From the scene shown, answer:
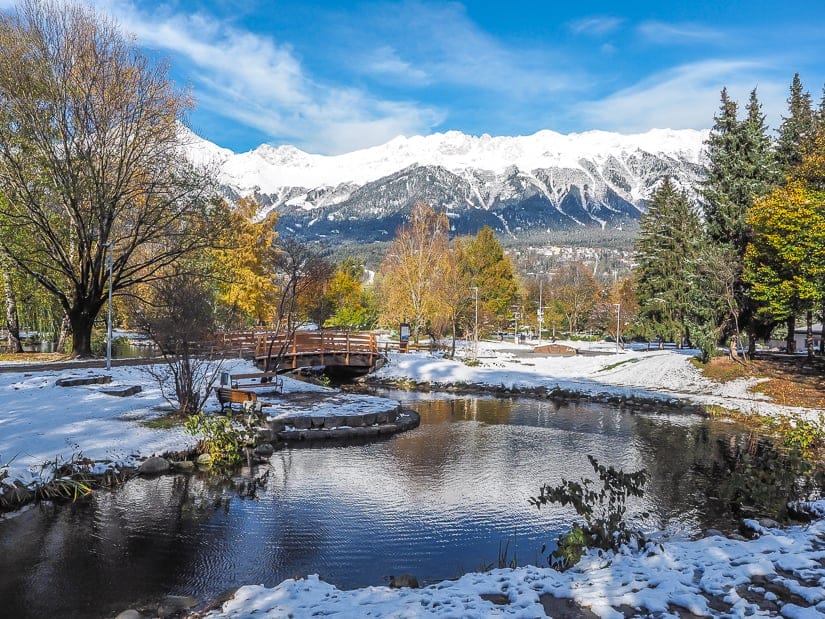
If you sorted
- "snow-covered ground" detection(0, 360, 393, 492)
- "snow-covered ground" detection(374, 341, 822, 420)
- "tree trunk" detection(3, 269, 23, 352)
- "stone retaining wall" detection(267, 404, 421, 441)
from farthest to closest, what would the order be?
1. "tree trunk" detection(3, 269, 23, 352)
2. "snow-covered ground" detection(374, 341, 822, 420)
3. "stone retaining wall" detection(267, 404, 421, 441)
4. "snow-covered ground" detection(0, 360, 393, 492)

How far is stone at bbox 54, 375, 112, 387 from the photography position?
18766 mm

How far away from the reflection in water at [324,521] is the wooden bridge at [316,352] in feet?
42.4

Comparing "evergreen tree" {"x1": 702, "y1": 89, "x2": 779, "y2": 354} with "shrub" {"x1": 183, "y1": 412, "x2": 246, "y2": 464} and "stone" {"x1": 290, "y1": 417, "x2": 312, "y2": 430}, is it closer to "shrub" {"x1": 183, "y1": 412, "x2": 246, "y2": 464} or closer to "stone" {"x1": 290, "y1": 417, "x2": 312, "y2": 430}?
"stone" {"x1": 290, "y1": 417, "x2": 312, "y2": 430}

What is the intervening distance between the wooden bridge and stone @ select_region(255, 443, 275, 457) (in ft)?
35.6

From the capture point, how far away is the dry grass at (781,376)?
82.2 feet

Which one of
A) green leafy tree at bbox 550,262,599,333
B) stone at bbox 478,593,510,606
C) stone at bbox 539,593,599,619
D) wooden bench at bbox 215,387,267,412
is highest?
green leafy tree at bbox 550,262,599,333

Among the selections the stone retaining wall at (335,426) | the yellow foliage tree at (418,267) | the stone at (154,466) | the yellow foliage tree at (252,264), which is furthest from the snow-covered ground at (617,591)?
the yellow foliage tree at (418,267)

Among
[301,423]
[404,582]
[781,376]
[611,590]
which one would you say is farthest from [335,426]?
[781,376]

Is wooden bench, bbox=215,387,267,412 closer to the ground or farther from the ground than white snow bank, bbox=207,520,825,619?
farther from the ground

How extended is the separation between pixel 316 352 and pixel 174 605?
24253 millimetres

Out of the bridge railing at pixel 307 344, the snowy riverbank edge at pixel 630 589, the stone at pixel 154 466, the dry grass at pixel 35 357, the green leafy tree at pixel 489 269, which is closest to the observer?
the snowy riverbank edge at pixel 630 589

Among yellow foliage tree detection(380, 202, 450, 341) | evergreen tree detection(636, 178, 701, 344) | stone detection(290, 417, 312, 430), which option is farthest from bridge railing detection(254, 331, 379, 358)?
evergreen tree detection(636, 178, 701, 344)

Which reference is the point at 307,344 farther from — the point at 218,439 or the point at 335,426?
the point at 218,439

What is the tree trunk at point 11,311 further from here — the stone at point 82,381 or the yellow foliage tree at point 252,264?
the yellow foliage tree at point 252,264
